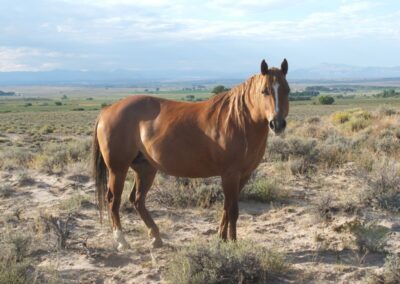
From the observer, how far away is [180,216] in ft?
22.9

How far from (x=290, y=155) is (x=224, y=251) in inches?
223

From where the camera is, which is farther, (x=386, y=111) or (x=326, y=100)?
(x=326, y=100)

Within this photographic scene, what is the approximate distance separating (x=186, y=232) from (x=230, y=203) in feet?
3.96

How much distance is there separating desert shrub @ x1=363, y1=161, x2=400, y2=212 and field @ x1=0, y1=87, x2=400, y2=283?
0.06 ft

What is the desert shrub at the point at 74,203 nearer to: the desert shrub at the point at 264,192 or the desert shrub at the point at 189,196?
the desert shrub at the point at 189,196

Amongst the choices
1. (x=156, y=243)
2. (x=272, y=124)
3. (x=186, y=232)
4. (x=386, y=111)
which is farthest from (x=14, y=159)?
(x=386, y=111)

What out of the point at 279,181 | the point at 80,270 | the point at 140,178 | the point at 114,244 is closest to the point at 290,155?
the point at 279,181

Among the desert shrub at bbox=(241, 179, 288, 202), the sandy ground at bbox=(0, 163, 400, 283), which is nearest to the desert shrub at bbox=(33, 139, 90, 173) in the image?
the sandy ground at bbox=(0, 163, 400, 283)

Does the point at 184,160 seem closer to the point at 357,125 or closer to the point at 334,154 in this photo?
the point at 334,154

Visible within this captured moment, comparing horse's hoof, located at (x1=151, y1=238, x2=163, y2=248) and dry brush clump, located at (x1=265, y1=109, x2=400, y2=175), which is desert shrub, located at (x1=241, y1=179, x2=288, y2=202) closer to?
dry brush clump, located at (x1=265, y1=109, x2=400, y2=175)

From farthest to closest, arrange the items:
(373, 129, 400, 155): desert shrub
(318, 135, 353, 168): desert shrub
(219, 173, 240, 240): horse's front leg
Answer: (373, 129, 400, 155): desert shrub → (318, 135, 353, 168): desert shrub → (219, 173, 240, 240): horse's front leg

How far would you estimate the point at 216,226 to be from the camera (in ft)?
21.2

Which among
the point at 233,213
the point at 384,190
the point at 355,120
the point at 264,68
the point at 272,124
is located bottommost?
the point at 384,190

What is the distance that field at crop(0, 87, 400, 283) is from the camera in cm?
462
